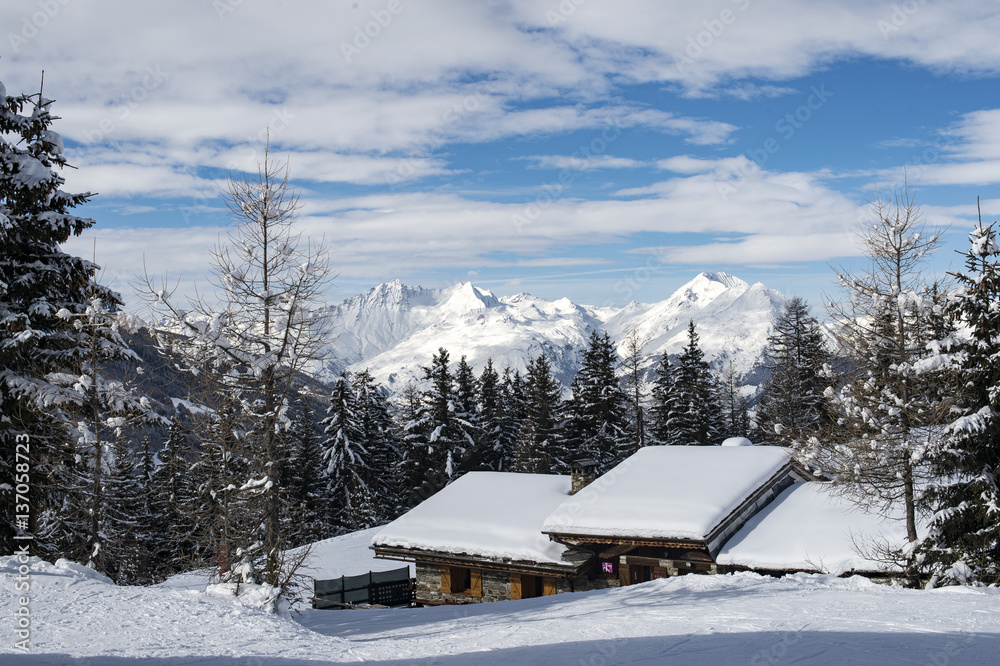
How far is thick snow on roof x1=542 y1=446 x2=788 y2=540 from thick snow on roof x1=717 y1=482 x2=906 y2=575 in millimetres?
847

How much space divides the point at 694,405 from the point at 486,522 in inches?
1013

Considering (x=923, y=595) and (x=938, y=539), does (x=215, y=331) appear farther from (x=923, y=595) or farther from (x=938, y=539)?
(x=938, y=539)

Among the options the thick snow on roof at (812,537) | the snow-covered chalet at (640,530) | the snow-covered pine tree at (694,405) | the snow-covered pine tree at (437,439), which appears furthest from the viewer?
the snow-covered pine tree at (437,439)

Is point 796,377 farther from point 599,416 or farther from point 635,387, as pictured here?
point 599,416

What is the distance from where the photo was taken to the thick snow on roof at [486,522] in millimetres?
17703

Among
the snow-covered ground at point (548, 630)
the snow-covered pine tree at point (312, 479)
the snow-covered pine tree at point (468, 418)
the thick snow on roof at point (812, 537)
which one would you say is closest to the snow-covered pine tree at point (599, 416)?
the snow-covered pine tree at point (468, 418)

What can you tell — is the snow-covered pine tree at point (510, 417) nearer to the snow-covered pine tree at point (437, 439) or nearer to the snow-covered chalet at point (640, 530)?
the snow-covered pine tree at point (437, 439)

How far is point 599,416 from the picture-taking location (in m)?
40.8

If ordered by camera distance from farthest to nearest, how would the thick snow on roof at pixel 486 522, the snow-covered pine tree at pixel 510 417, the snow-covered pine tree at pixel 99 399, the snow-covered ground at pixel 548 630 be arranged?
the snow-covered pine tree at pixel 510 417 → the thick snow on roof at pixel 486 522 → the snow-covered pine tree at pixel 99 399 → the snow-covered ground at pixel 548 630

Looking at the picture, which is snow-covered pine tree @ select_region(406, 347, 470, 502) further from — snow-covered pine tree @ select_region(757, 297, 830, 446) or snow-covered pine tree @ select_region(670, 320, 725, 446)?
snow-covered pine tree @ select_region(757, 297, 830, 446)

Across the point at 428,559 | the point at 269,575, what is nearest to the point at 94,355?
the point at 269,575

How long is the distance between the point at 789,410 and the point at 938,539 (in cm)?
2682

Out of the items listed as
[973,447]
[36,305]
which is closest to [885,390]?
[973,447]

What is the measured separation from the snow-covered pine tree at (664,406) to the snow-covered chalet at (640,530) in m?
20.0
